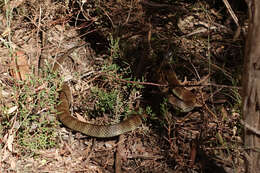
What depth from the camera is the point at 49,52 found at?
5.57 meters

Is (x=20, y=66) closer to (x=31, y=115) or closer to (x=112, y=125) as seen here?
(x=31, y=115)

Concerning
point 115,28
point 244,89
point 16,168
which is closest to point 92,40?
point 115,28

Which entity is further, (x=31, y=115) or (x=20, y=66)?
(x=20, y=66)

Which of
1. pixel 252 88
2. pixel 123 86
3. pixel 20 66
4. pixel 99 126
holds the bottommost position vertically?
pixel 99 126

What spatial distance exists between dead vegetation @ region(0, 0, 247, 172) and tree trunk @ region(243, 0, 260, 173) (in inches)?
23.1

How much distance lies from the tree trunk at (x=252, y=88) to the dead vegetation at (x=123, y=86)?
23.1 inches

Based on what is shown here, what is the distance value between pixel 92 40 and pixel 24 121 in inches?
92.5

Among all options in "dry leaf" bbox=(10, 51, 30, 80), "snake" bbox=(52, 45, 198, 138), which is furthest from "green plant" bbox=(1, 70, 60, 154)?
"dry leaf" bbox=(10, 51, 30, 80)

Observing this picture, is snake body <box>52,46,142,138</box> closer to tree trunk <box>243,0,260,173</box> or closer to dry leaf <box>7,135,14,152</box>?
dry leaf <box>7,135,14,152</box>

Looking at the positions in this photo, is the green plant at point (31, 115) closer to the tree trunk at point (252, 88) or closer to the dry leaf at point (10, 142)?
the dry leaf at point (10, 142)

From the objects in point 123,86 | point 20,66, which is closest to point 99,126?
point 123,86

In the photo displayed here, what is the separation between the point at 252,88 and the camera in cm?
258

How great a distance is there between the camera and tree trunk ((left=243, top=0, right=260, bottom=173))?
2.40 meters

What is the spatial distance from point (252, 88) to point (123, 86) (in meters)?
2.62
